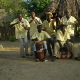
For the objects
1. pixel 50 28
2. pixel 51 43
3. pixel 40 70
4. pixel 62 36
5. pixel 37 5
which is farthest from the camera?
pixel 37 5

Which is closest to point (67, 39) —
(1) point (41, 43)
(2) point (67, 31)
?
(2) point (67, 31)

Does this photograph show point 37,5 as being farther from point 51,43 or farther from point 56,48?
point 56,48

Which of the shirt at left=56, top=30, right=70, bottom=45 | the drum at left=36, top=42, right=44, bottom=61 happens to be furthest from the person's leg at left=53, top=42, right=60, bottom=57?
the drum at left=36, top=42, right=44, bottom=61

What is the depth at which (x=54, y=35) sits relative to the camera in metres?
9.30

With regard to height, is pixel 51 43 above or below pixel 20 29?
below

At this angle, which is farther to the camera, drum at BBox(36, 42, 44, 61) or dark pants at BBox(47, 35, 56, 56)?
dark pants at BBox(47, 35, 56, 56)

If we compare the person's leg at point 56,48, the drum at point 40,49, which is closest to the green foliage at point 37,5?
the person's leg at point 56,48

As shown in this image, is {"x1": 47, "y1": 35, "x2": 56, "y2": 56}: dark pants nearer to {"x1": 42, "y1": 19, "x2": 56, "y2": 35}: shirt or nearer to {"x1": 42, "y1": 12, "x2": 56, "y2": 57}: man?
{"x1": 42, "y1": 12, "x2": 56, "y2": 57}: man

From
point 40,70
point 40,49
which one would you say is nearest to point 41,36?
point 40,49

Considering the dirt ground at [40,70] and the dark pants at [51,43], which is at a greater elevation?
the dark pants at [51,43]

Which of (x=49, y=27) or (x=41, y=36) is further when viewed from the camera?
(x=49, y=27)

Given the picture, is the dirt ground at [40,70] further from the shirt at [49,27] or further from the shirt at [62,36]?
the shirt at [49,27]

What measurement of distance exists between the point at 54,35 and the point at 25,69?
8.15 feet

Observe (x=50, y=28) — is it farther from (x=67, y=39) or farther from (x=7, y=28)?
(x=7, y=28)
